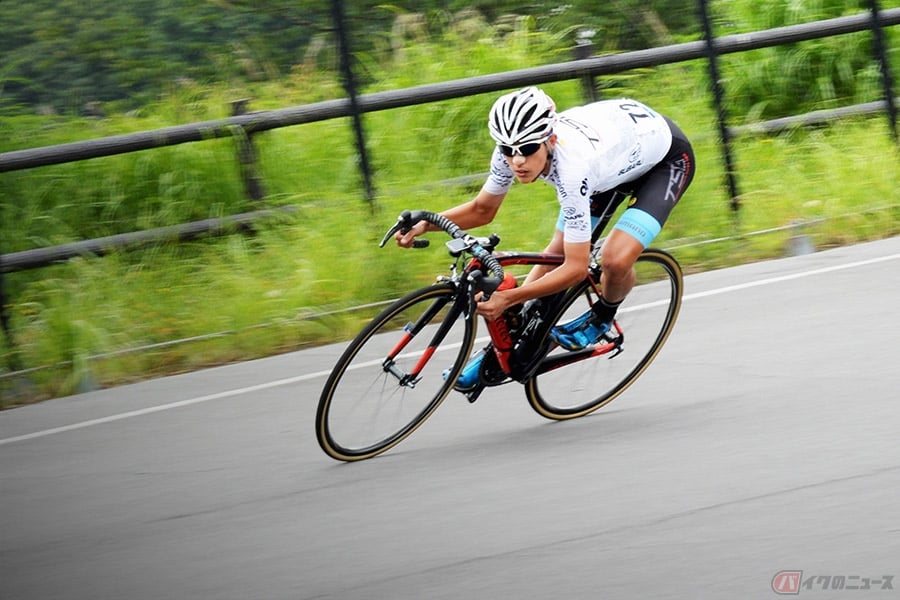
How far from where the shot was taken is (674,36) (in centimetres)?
1124

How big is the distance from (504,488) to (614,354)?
4.59 feet

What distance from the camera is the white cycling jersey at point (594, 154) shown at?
567 centimetres

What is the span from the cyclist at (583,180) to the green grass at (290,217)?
8.94 ft

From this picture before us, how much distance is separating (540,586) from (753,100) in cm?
929

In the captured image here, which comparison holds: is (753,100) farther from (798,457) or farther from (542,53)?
(798,457)

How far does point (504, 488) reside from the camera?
5.46 metres

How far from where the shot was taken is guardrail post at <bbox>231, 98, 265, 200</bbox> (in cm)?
968

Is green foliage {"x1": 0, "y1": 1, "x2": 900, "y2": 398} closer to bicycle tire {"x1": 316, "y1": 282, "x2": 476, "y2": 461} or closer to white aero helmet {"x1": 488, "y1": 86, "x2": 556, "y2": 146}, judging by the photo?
bicycle tire {"x1": 316, "y1": 282, "x2": 476, "y2": 461}

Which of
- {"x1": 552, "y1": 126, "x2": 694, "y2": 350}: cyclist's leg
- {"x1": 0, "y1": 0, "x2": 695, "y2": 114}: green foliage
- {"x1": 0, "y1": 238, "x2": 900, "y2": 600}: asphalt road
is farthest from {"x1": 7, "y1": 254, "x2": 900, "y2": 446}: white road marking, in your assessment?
{"x1": 0, "y1": 0, "x2": 695, "y2": 114}: green foliage

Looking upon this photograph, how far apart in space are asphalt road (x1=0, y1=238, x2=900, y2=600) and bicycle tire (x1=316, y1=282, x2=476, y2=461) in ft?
0.50

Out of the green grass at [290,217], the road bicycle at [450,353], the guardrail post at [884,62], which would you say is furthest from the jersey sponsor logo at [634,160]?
the guardrail post at [884,62]

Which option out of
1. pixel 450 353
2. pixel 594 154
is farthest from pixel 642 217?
pixel 450 353

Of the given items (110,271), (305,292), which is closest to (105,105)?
(110,271)

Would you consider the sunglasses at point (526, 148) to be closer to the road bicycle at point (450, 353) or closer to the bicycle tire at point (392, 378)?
the road bicycle at point (450, 353)
